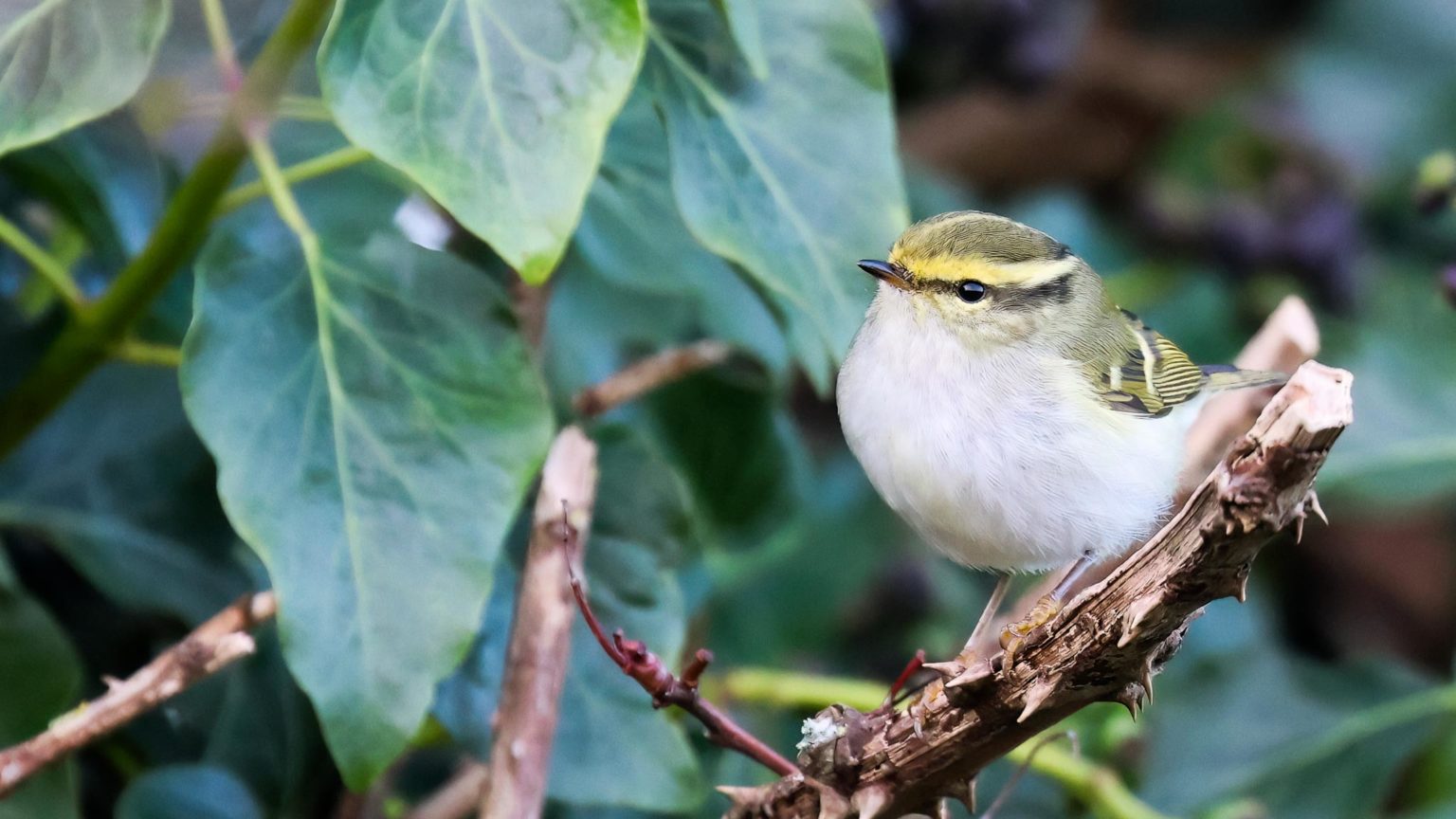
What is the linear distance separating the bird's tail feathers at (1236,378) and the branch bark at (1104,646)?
3.07 ft

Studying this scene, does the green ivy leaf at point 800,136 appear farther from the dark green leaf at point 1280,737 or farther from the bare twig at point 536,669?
the dark green leaf at point 1280,737

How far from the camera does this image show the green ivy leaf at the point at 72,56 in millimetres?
1415

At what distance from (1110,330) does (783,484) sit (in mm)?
695

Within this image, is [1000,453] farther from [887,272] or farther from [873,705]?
[873,705]

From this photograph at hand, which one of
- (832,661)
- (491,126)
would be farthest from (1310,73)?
(491,126)

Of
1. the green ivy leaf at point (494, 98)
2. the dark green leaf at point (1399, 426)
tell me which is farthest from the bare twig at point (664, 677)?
the dark green leaf at point (1399, 426)

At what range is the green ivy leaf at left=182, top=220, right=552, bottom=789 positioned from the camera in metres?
1.45

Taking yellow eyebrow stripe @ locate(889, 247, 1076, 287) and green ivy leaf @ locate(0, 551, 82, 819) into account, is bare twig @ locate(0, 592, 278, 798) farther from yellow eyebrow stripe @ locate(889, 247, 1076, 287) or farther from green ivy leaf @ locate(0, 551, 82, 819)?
yellow eyebrow stripe @ locate(889, 247, 1076, 287)

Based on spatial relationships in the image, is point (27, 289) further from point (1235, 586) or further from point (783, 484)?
point (1235, 586)

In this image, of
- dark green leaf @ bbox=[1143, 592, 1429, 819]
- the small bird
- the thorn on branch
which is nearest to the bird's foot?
the small bird

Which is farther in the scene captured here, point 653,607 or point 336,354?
point 653,607

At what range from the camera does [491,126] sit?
140 centimetres

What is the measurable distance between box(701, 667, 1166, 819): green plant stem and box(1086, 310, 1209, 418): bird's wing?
50 cm

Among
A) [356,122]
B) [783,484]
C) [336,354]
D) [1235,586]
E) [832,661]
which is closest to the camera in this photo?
[1235,586]
